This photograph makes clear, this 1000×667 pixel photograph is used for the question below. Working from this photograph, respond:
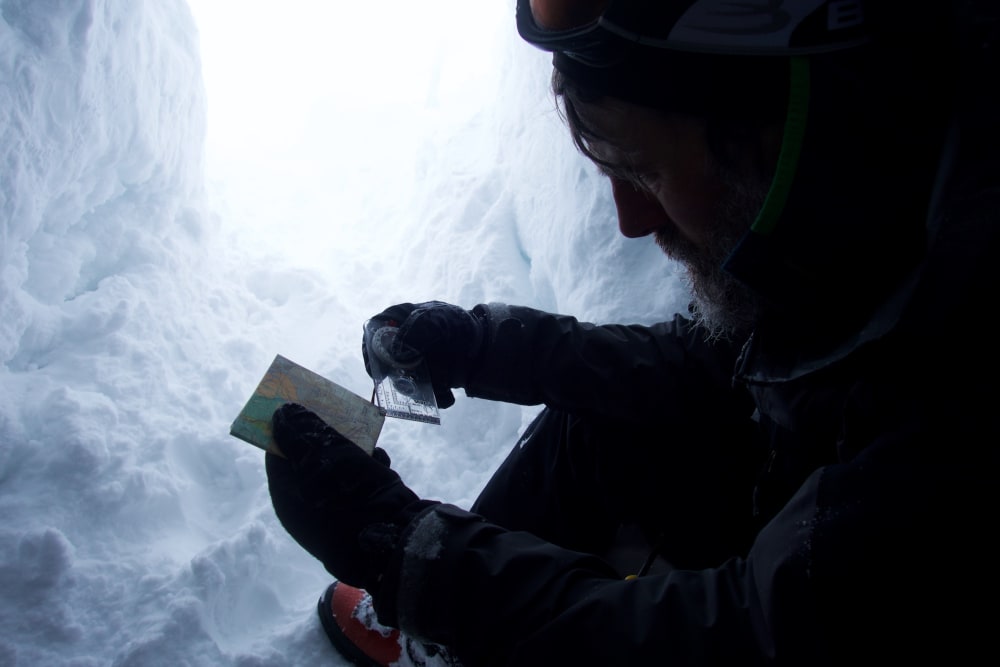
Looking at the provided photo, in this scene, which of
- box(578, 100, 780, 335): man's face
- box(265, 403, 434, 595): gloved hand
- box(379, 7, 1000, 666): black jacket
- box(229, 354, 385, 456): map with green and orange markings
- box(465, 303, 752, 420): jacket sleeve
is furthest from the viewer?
box(465, 303, 752, 420): jacket sleeve

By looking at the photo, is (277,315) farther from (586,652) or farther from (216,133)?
(216,133)

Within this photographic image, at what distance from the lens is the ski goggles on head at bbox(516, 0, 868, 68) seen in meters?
0.63

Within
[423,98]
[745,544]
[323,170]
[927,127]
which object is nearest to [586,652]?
[745,544]

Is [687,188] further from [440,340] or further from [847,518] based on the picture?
[440,340]

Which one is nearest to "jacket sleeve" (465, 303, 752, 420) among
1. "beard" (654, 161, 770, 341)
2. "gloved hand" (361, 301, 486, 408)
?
"gloved hand" (361, 301, 486, 408)

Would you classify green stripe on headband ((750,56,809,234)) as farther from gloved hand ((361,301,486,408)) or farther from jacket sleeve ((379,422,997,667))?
gloved hand ((361,301,486,408))

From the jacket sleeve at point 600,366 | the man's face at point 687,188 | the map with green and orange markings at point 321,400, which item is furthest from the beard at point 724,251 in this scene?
the map with green and orange markings at point 321,400

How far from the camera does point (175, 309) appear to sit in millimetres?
2881

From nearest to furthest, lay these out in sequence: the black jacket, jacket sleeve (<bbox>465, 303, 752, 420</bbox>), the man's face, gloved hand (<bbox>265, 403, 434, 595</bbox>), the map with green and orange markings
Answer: the black jacket < the man's face < gloved hand (<bbox>265, 403, 434, 595</bbox>) < the map with green and orange markings < jacket sleeve (<bbox>465, 303, 752, 420</bbox>)

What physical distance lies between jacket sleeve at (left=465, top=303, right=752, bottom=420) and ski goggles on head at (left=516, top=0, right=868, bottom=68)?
83 centimetres

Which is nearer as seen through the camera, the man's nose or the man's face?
the man's face

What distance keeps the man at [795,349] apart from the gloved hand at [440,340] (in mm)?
381

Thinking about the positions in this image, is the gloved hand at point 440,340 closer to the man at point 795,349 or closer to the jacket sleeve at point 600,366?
the jacket sleeve at point 600,366

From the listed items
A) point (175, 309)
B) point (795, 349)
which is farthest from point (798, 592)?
point (175, 309)
